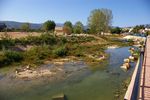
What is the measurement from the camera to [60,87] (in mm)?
9734

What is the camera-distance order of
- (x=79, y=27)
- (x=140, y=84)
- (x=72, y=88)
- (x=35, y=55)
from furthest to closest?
(x=79, y=27) < (x=35, y=55) < (x=72, y=88) < (x=140, y=84)

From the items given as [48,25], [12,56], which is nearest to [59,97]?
[12,56]

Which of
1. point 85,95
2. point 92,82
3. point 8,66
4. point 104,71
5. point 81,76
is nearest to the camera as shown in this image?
point 85,95

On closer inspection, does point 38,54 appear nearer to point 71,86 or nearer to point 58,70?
point 58,70

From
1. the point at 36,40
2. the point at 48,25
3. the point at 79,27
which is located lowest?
the point at 36,40

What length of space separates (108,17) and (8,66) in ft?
115

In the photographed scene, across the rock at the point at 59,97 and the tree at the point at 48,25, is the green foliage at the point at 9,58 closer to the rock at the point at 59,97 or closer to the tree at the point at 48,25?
the rock at the point at 59,97

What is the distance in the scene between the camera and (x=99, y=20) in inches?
1804

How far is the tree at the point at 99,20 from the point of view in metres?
45.7

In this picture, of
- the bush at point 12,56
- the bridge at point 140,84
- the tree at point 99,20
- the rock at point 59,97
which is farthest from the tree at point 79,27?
the rock at point 59,97

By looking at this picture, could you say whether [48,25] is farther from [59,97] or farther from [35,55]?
[59,97]

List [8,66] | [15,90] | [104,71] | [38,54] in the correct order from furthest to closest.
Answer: [38,54] → [8,66] → [104,71] → [15,90]

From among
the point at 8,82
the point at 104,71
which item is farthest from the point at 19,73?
the point at 104,71

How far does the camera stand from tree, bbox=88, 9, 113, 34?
45656 mm
